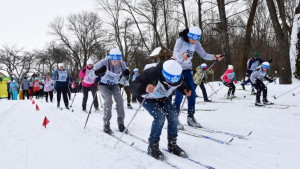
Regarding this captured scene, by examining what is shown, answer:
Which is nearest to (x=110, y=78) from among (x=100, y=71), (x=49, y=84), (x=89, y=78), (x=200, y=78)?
(x=100, y=71)

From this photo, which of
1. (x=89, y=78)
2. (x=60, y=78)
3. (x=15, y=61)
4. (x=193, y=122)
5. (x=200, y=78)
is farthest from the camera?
(x=15, y=61)

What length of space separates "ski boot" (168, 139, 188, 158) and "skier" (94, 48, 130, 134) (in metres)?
1.73

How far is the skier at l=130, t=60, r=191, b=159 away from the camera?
117 inches

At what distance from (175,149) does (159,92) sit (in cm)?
89

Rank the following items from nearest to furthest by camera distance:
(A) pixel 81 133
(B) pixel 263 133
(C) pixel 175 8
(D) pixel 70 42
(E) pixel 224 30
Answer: (B) pixel 263 133 < (A) pixel 81 133 < (E) pixel 224 30 < (C) pixel 175 8 < (D) pixel 70 42

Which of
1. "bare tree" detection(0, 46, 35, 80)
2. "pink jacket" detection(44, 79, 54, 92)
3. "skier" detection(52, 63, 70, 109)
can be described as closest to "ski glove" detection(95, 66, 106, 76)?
"skier" detection(52, 63, 70, 109)

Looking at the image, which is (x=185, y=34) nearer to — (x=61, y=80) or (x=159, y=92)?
(x=159, y=92)

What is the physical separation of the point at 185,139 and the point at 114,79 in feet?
6.69

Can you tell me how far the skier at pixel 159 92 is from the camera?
2.96m

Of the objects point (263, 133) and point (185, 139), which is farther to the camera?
point (263, 133)

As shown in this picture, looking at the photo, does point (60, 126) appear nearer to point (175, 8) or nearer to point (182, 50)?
point (182, 50)

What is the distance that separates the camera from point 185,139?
4199 mm

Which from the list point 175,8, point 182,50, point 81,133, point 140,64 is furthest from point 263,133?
point 140,64

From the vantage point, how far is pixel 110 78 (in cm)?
509
